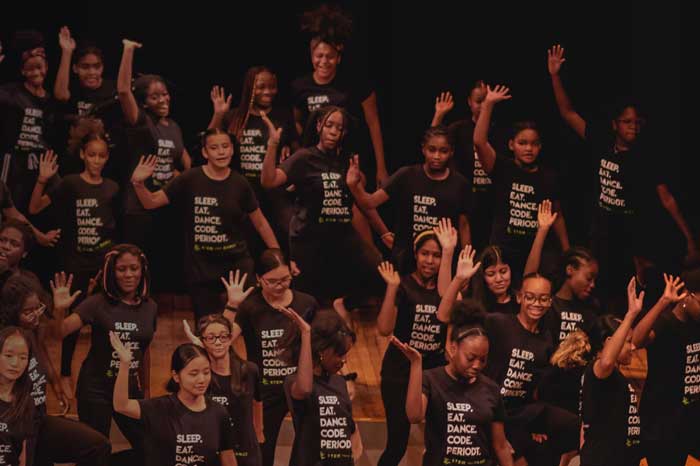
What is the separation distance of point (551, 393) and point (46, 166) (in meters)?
3.48

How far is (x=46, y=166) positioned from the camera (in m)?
10.5

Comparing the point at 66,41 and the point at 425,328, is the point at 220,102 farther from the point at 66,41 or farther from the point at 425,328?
the point at 425,328

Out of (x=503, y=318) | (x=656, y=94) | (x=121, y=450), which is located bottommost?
(x=121, y=450)

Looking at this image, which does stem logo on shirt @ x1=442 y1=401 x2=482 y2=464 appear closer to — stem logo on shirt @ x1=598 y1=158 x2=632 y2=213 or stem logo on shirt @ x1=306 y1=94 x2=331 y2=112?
stem logo on shirt @ x1=598 y1=158 x2=632 y2=213

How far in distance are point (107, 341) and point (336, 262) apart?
1908mm

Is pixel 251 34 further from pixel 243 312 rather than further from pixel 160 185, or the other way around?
pixel 243 312

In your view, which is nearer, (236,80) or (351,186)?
(351,186)

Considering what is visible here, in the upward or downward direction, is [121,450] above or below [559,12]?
below

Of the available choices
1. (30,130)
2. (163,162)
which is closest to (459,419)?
(163,162)

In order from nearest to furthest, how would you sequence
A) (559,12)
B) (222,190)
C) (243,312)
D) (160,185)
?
(243,312) → (222,190) → (160,185) → (559,12)

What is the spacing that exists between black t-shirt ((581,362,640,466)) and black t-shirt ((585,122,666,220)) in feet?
6.48

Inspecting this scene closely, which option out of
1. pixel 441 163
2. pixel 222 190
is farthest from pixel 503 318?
pixel 222 190

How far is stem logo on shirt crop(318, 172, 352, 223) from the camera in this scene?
10367 millimetres

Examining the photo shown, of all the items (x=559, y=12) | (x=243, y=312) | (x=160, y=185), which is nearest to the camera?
(x=243, y=312)
